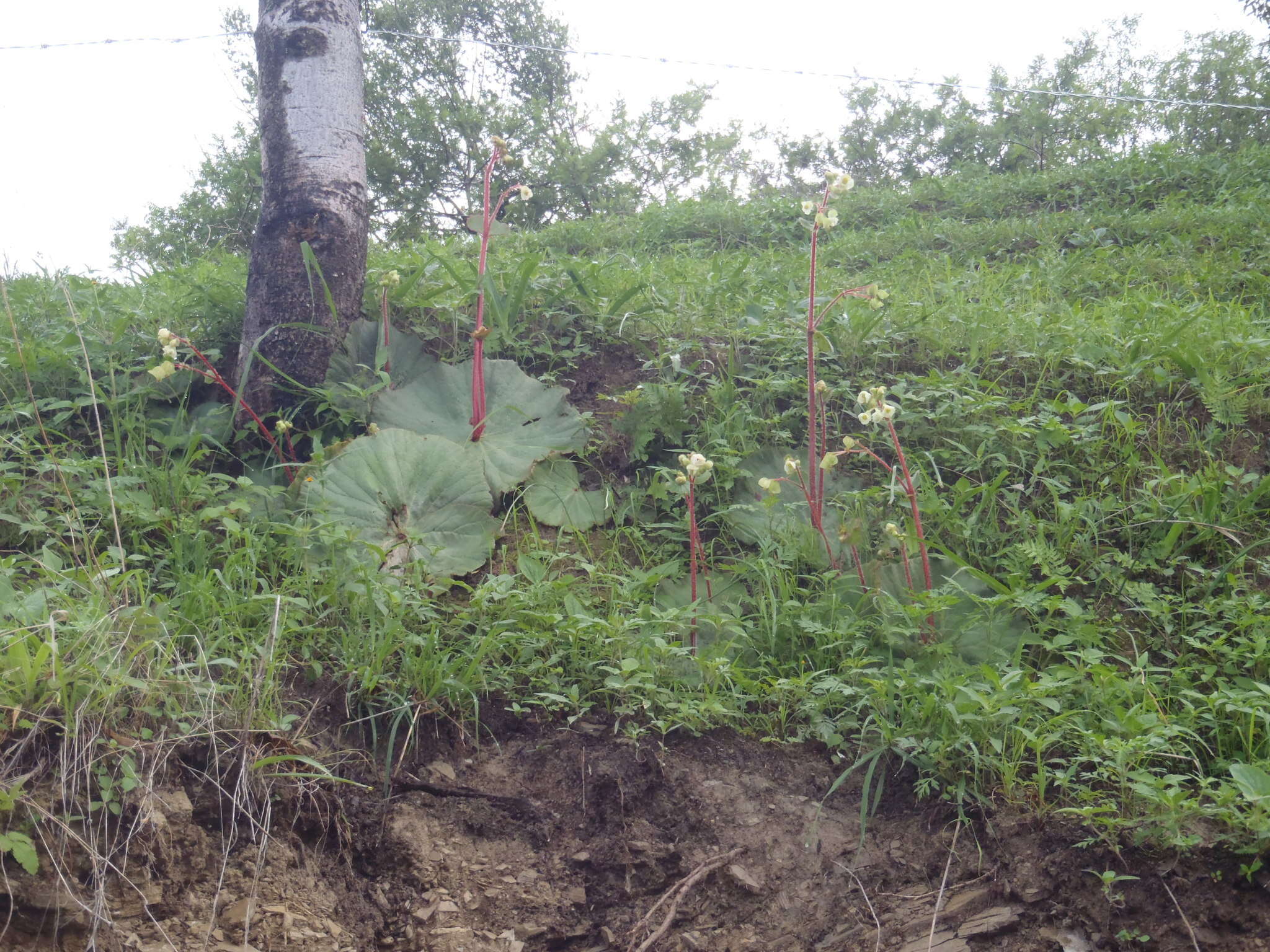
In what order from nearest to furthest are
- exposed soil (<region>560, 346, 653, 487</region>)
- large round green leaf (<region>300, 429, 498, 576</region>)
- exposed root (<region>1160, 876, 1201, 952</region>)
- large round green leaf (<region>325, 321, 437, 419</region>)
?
exposed root (<region>1160, 876, 1201, 952</region>) → large round green leaf (<region>300, 429, 498, 576</region>) → large round green leaf (<region>325, 321, 437, 419</region>) → exposed soil (<region>560, 346, 653, 487</region>)

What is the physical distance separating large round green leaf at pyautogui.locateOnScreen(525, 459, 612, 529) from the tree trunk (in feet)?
2.64

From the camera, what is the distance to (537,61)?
18.8m

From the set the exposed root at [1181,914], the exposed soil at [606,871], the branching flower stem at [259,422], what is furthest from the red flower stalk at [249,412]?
the exposed root at [1181,914]

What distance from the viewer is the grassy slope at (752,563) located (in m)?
1.68

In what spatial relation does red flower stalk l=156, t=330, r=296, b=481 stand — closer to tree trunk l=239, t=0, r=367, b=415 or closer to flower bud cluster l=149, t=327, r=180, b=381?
flower bud cluster l=149, t=327, r=180, b=381

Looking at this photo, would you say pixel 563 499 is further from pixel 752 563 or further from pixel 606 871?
pixel 606 871

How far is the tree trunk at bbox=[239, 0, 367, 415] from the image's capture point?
2809 millimetres

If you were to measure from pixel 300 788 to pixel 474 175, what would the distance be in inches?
668

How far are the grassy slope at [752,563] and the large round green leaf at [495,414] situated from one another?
172 millimetres

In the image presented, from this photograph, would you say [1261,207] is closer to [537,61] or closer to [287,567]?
[287,567]

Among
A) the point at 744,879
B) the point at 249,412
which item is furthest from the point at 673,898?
the point at 249,412

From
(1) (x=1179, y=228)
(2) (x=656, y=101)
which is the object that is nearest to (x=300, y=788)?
(1) (x=1179, y=228)

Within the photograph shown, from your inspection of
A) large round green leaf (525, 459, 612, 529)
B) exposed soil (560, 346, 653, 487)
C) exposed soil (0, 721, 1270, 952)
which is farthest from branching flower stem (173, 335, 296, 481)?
exposed soil (0, 721, 1270, 952)

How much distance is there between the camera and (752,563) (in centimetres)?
238
